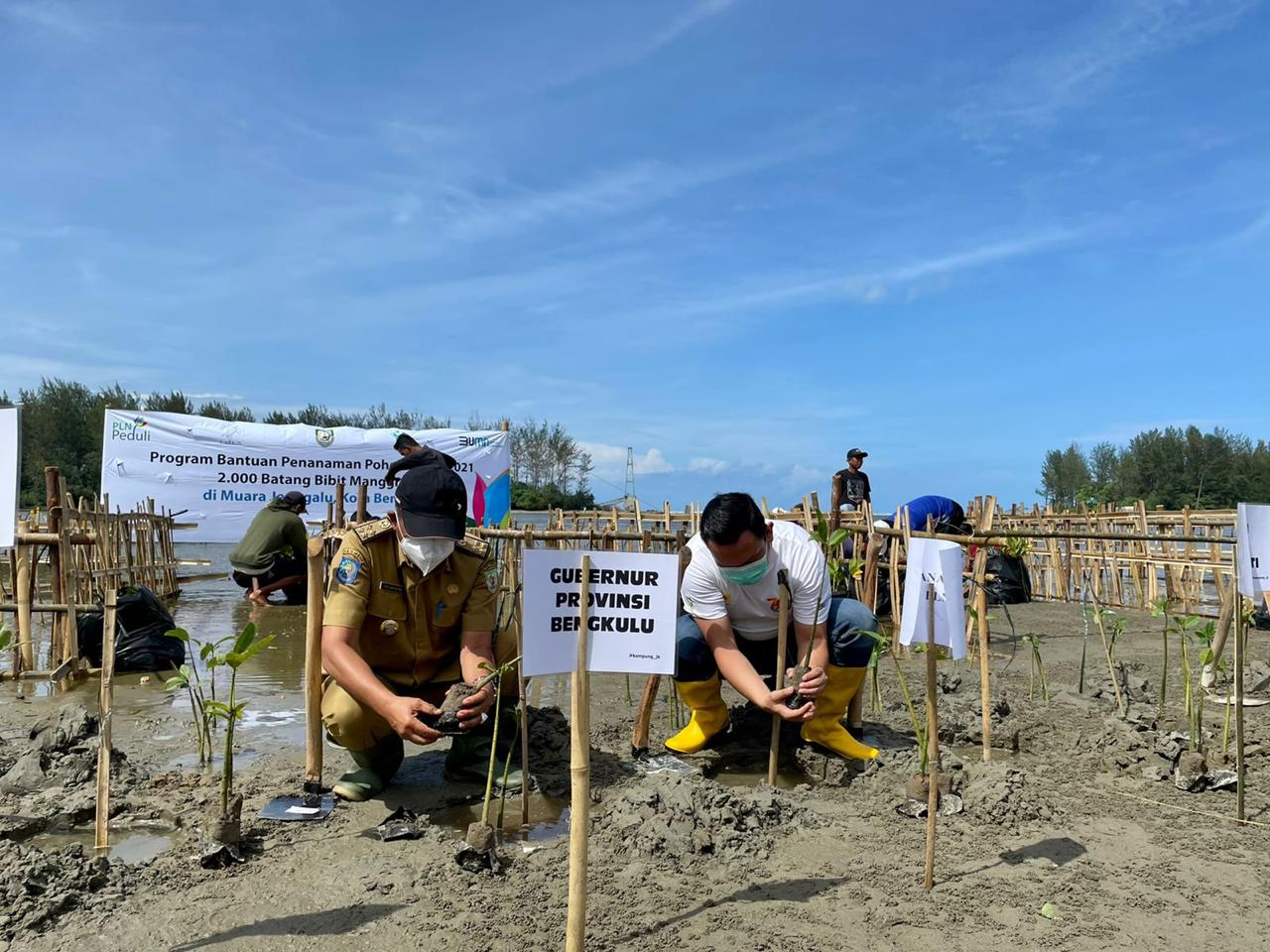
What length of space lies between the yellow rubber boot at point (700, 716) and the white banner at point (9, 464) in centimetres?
309

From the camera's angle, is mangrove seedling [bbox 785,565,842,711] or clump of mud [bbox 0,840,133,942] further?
mangrove seedling [bbox 785,565,842,711]

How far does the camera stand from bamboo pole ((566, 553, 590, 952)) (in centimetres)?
233

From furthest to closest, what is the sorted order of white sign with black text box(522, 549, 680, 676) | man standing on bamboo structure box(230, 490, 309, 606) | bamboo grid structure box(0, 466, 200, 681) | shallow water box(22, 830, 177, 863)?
man standing on bamboo structure box(230, 490, 309, 606) < bamboo grid structure box(0, 466, 200, 681) < shallow water box(22, 830, 177, 863) < white sign with black text box(522, 549, 680, 676)

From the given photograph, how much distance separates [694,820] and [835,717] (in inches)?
51.5

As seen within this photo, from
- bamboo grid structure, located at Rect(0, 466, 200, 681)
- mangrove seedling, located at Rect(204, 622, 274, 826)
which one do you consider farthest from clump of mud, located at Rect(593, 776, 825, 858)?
bamboo grid structure, located at Rect(0, 466, 200, 681)

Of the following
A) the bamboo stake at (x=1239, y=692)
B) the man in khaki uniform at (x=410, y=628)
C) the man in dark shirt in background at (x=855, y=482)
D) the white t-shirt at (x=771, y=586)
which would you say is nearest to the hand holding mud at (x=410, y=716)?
the man in khaki uniform at (x=410, y=628)

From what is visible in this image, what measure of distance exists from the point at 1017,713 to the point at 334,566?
13.0 feet

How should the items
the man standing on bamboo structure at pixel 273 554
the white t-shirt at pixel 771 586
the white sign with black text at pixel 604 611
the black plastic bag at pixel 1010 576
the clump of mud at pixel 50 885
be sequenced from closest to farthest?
1. the clump of mud at pixel 50 885
2. the white sign with black text at pixel 604 611
3. the white t-shirt at pixel 771 586
4. the man standing on bamboo structure at pixel 273 554
5. the black plastic bag at pixel 1010 576

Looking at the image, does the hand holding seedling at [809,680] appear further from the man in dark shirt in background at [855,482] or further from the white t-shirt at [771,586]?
the man in dark shirt in background at [855,482]

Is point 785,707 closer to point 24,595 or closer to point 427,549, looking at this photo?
A: point 427,549

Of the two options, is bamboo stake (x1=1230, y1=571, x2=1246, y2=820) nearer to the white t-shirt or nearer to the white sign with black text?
the white t-shirt

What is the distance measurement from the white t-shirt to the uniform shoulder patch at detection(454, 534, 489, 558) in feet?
3.07

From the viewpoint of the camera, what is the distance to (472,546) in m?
3.99

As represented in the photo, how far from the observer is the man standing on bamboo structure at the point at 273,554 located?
434 inches
